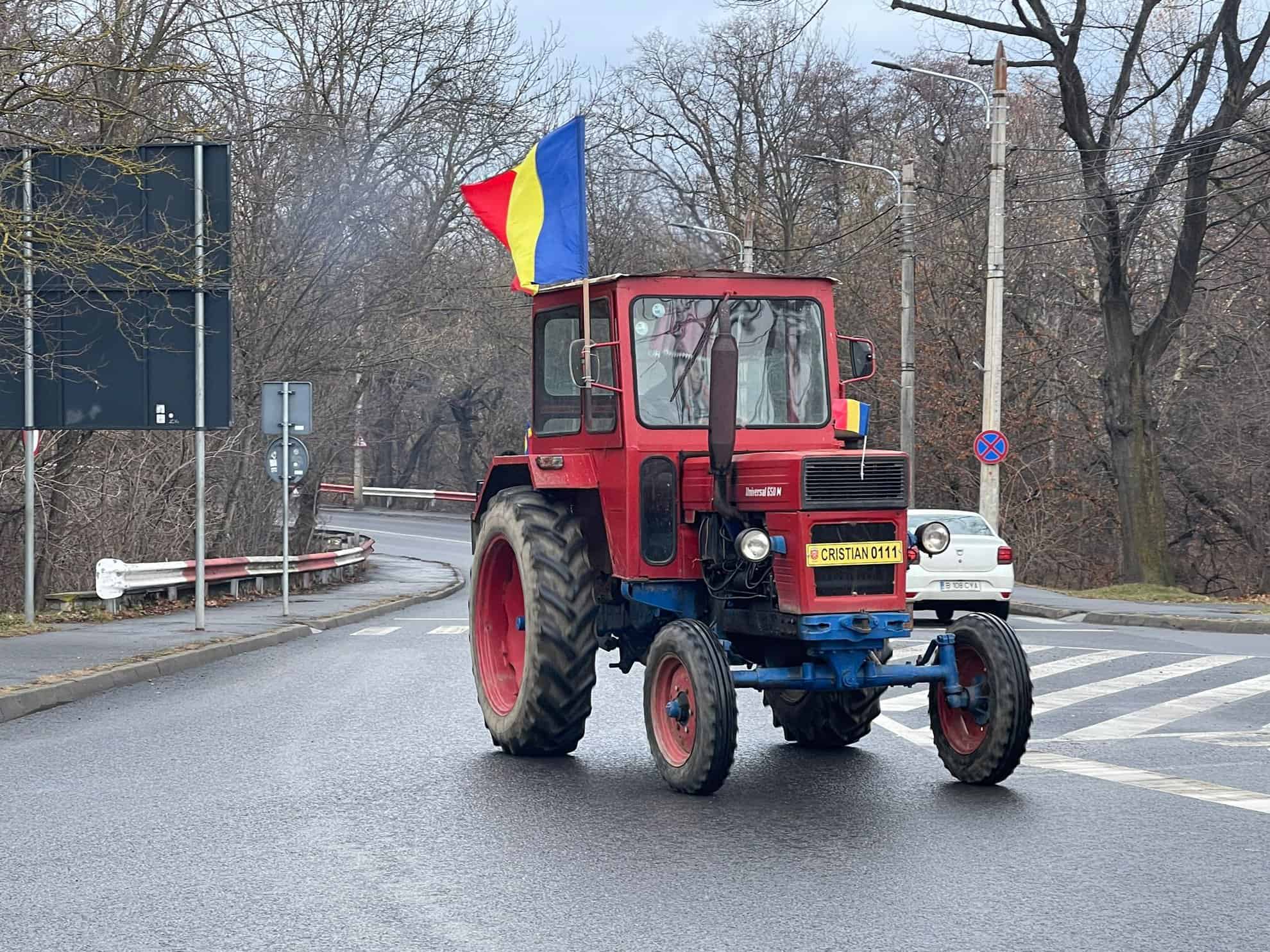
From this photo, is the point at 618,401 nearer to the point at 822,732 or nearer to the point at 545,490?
the point at 545,490

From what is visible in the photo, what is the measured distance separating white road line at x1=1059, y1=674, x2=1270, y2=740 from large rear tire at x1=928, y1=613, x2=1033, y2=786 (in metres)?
2.36

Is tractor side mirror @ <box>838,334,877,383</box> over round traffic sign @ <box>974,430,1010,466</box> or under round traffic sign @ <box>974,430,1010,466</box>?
over

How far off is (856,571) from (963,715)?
1.07 metres

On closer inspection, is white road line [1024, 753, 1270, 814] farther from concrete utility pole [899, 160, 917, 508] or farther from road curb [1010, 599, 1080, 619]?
concrete utility pole [899, 160, 917, 508]

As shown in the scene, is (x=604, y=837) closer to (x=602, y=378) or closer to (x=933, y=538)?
(x=933, y=538)

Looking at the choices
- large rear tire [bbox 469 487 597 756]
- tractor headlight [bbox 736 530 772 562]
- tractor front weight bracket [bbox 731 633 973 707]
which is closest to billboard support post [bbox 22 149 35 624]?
large rear tire [bbox 469 487 597 756]

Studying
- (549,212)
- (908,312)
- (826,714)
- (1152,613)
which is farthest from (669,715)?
(908,312)

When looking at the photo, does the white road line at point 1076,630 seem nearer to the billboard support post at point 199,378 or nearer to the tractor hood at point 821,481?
the billboard support post at point 199,378

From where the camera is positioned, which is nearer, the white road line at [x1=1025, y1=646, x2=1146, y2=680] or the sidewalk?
the white road line at [x1=1025, y1=646, x2=1146, y2=680]

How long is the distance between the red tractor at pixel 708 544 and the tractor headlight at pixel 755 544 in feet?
0.04

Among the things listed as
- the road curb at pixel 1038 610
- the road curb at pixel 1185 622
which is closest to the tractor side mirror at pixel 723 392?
the road curb at pixel 1185 622

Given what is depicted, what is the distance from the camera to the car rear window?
2341 centimetres

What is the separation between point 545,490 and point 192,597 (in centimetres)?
1556

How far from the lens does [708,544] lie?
988 cm
